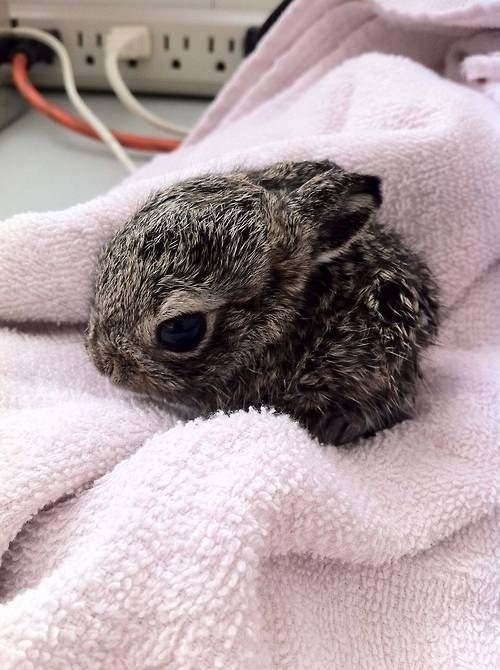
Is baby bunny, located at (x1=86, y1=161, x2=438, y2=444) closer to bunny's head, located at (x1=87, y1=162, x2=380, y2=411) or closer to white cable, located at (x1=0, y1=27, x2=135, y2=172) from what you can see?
bunny's head, located at (x1=87, y1=162, x2=380, y2=411)

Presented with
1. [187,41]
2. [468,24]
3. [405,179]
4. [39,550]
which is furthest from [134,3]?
[39,550]

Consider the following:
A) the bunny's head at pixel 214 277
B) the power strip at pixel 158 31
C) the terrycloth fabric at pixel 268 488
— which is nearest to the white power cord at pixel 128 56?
the power strip at pixel 158 31

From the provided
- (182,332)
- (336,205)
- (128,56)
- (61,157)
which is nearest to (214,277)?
(182,332)

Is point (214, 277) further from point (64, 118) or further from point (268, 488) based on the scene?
point (64, 118)

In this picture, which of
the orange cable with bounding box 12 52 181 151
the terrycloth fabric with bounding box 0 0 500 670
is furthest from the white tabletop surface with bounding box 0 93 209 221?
the terrycloth fabric with bounding box 0 0 500 670

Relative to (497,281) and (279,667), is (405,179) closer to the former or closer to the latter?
(497,281)

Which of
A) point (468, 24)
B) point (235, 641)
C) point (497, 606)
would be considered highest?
point (468, 24)

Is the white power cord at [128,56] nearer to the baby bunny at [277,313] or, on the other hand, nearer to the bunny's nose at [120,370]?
the baby bunny at [277,313]
